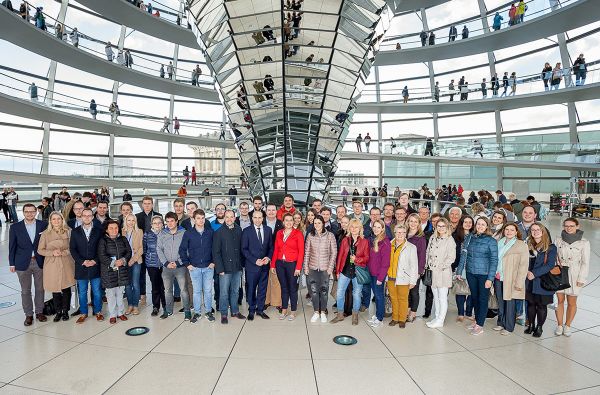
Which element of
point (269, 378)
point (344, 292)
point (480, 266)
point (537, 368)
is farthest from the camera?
point (344, 292)

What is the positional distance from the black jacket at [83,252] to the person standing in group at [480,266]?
5921 mm

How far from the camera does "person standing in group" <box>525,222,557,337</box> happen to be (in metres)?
5.06

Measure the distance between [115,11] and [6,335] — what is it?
20874 mm

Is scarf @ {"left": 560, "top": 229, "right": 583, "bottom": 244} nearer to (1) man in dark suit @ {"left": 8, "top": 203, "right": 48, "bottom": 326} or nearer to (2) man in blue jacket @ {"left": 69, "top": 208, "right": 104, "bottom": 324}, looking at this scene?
(2) man in blue jacket @ {"left": 69, "top": 208, "right": 104, "bottom": 324}

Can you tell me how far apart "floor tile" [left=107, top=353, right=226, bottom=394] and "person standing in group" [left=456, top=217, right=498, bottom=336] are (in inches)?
153

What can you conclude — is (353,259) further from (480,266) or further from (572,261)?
(572,261)

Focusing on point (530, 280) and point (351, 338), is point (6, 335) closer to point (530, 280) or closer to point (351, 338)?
point (351, 338)

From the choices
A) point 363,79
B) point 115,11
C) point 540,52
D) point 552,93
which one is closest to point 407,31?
point 540,52

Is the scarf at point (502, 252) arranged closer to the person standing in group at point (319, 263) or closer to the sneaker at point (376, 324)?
the sneaker at point (376, 324)

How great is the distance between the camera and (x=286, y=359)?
4.50m

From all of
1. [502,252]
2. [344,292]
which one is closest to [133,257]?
[344,292]

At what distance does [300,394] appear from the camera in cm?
378

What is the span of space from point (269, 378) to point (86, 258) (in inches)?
139

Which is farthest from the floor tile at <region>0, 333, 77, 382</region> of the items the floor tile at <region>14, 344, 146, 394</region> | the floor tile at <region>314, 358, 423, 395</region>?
the floor tile at <region>314, 358, 423, 395</region>
